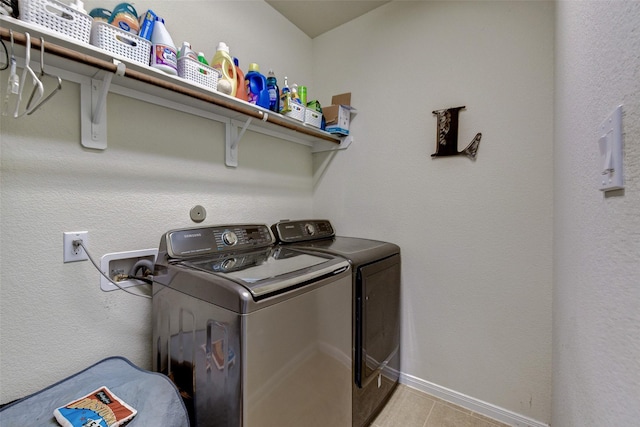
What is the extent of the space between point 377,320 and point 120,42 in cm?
178

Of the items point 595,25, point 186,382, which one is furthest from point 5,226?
point 595,25

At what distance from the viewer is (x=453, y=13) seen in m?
1.68

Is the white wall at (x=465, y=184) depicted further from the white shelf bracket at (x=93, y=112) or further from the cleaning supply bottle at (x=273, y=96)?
the white shelf bracket at (x=93, y=112)

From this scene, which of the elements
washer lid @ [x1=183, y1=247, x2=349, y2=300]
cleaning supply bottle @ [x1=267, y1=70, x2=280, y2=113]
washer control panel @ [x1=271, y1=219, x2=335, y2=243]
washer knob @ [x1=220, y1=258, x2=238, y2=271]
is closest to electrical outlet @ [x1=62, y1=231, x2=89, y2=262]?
washer lid @ [x1=183, y1=247, x2=349, y2=300]

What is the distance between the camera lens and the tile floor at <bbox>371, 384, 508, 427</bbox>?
1.53 meters

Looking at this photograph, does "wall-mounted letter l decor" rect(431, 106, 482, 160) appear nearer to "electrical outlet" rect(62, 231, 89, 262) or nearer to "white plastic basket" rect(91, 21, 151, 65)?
"white plastic basket" rect(91, 21, 151, 65)

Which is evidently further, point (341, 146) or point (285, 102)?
point (341, 146)

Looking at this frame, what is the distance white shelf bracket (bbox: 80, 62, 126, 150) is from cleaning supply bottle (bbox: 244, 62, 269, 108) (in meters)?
0.67

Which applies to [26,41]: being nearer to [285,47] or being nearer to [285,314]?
[285,314]

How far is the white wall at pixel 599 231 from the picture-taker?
1.30 feet

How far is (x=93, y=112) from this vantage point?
1.12m

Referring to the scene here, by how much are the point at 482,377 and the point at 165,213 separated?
6.83 feet

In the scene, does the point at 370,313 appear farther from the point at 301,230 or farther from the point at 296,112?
the point at 296,112

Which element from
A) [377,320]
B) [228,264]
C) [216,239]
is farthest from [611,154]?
[216,239]
